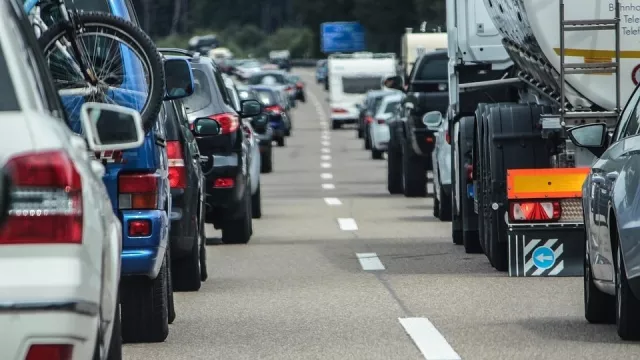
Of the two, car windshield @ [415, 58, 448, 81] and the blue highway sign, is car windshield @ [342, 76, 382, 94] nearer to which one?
car windshield @ [415, 58, 448, 81]

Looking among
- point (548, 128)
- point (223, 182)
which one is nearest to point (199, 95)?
point (223, 182)

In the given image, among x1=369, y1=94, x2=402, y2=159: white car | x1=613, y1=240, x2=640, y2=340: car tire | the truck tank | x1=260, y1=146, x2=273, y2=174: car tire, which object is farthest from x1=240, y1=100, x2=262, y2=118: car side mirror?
x1=369, y1=94, x2=402, y2=159: white car

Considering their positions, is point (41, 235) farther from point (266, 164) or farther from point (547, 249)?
point (266, 164)

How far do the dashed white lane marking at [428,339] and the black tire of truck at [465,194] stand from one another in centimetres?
539

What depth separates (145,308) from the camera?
10078 millimetres

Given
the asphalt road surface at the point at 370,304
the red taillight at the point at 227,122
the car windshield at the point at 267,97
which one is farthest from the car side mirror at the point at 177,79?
the car windshield at the point at 267,97

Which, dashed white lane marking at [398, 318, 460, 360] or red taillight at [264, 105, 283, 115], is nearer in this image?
dashed white lane marking at [398, 318, 460, 360]

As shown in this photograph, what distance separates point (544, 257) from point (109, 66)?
5.10m

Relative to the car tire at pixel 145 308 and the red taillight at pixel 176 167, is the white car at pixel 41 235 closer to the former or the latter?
the car tire at pixel 145 308

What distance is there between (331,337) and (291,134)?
56.6 meters

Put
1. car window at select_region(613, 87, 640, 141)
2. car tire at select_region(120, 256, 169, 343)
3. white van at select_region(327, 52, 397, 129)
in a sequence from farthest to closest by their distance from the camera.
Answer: white van at select_region(327, 52, 397, 129) → car window at select_region(613, 87, 640, 141) → car tire at select_region(120, 256, 169, 343)

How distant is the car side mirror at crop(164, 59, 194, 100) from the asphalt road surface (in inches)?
50.9

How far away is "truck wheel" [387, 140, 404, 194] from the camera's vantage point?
90.9ft

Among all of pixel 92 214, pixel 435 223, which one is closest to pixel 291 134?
pixel 435 223
